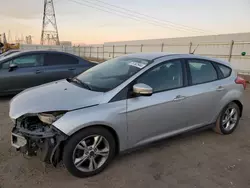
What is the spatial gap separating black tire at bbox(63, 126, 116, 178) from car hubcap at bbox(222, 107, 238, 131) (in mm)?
2348

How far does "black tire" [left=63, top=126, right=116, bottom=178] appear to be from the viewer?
2.44 metres

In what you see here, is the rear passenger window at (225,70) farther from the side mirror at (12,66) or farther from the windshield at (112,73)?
the side mirror at (12,66)

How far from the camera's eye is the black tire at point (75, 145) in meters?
2.44

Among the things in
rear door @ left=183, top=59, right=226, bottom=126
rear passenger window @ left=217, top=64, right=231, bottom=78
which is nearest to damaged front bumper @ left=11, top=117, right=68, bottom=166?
rear door @ left=183, top=59, right=226, bottom=126

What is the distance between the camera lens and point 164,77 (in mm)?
3143

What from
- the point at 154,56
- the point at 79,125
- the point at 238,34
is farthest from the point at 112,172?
the point at 238,34

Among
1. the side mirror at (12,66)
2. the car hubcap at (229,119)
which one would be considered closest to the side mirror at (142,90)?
the car hubcap at (229,119)

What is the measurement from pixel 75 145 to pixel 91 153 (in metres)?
0.27

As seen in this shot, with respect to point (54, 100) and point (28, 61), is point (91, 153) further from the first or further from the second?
point (28, 61)

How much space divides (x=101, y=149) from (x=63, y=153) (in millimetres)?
484

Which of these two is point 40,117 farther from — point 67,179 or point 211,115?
point 211,115

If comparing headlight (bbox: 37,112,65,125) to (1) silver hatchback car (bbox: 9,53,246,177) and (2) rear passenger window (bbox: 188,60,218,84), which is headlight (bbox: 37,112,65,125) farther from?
(2) rear passenger window (bbox: 188,60,218,84)

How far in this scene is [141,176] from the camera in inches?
106

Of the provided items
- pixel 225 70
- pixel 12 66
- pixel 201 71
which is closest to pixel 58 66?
pixel 12 66
